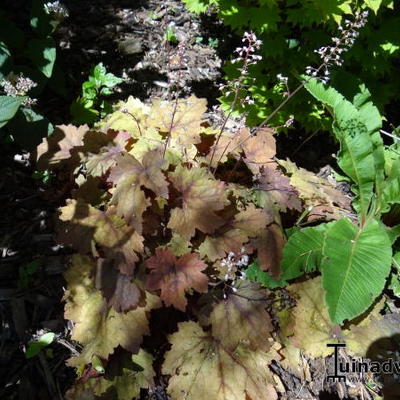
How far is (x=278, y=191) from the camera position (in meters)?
2.33

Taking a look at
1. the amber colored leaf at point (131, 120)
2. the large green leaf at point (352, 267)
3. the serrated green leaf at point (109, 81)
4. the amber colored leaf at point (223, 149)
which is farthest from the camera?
the serrated green leaf at point (109, 81)

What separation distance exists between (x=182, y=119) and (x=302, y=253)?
3.36ft

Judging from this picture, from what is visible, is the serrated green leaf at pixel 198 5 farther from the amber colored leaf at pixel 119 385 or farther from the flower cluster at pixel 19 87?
the amber colored leaf at pixel 119 385

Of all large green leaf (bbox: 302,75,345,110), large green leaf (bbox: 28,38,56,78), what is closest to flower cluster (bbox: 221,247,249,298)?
large green leaf (bbox: 302,75,345,110)

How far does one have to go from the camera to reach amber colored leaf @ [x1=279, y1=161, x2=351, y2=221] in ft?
8.39

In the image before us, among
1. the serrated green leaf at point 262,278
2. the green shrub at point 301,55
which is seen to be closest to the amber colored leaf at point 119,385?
the serrated green leaf at point 262,278

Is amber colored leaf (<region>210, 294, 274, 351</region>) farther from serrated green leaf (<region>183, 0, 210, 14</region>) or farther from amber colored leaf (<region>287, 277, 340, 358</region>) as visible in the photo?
serrated green leaf (<region>183, 0, 210, 14</region>)

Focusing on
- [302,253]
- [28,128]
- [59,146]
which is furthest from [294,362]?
[28,128]

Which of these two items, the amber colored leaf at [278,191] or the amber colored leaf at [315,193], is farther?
the amber colored leaf at [315,193]

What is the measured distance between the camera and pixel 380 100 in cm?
347

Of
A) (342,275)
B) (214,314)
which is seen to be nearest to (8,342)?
(214,314)

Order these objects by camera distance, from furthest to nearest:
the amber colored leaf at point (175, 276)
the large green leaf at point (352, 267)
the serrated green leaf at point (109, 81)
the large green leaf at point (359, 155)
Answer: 1. the serrated green leaf at point (109, 81)
2. the large green leaf at point (359, 155)
3. the large green leaf at point (352, 267)
4. the amber colored leaf at point (175, 276)

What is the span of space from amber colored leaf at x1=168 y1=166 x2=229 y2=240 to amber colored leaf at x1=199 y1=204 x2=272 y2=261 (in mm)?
177

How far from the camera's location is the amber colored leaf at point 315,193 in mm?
2557
